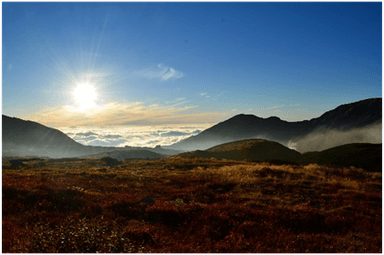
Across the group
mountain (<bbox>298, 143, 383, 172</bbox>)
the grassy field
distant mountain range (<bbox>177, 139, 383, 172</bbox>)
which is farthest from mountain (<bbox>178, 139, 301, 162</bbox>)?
the grassy field

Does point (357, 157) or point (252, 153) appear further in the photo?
point (252, 153)

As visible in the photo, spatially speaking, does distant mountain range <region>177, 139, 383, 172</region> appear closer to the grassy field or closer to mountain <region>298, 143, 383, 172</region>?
mountain <region>298, 143, 383, 172</region>

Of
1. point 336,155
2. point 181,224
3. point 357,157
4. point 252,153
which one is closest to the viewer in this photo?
point 181,224

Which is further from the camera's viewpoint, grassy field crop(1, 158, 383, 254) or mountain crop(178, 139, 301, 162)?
mountain crop(178, 139, 301, 162)

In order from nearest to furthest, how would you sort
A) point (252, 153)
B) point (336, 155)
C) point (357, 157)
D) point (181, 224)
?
point (181, 224) → point (357, 157) → point (336, 155) → point (252, 153)

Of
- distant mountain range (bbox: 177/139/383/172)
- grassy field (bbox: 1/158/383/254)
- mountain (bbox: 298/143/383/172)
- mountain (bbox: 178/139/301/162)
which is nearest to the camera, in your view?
grassy field (bbox: 1/158/383/254)

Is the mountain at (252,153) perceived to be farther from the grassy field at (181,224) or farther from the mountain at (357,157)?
the grassy field at (181,224)

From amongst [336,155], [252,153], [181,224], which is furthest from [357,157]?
[252,153]

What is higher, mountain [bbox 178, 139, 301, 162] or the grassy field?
the grassy field

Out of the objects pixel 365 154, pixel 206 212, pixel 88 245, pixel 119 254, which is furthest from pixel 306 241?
pixel 365 154

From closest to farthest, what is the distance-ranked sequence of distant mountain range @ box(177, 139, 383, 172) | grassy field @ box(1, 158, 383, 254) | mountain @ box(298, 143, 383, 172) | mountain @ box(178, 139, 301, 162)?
1. grassy field @ box(1, 158, 383, 254)
2. mountain @ box(298, 143, 383, 172)
3. distant mountain range @ box(177, 139, 383, 172)
4. mountain @ box(178, 139, 301, 162)

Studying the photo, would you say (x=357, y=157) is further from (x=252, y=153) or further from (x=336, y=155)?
(x=252, y=153)

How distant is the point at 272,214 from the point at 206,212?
3.76 m

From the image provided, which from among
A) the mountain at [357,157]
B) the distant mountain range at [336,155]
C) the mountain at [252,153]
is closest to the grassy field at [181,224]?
the mountain at [357,157]
